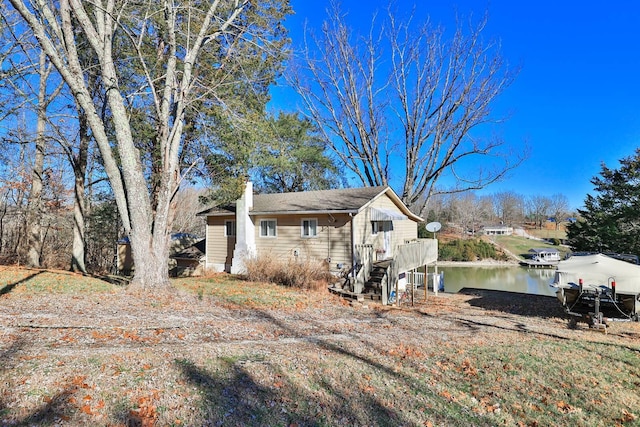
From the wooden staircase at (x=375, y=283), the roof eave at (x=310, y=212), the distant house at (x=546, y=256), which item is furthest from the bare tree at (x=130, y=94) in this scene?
the distant house at (x=546, y=256)

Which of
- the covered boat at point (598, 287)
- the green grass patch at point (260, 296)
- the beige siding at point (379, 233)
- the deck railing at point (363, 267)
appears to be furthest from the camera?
the beige siding at point (379, 233)

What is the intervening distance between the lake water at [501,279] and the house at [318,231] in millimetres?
12113

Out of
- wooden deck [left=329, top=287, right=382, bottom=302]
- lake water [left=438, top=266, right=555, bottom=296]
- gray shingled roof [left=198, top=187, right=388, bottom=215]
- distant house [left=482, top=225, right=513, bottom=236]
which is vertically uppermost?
gray shingled roof [left=198, top=187, right=388, bottom=215]

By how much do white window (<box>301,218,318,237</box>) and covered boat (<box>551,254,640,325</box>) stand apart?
9326mm

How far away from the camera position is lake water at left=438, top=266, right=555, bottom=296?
28.6 metres

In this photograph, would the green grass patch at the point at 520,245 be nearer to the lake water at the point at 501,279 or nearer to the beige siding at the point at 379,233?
the lake water at the point at 501,279

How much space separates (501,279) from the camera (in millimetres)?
34156

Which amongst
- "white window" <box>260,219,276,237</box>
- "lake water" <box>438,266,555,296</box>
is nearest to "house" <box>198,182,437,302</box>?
"white window" <box>260,219,276,237</box>

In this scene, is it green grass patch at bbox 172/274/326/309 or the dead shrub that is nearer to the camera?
green grass patch at bbox 172/274/326/309

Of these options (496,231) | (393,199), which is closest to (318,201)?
(393,199)

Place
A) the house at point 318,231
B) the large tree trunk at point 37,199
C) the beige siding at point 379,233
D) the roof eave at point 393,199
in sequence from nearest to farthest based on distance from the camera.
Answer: the large tree trunk at point 37,199
the house at point 318,231
the roof eave at point 393,199
the beige siding at point 379,233

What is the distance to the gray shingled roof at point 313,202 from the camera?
1579 cm

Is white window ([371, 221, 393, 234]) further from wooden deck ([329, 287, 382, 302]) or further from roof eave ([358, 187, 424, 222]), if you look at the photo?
wooden deck ([329, 287, 382, 302])

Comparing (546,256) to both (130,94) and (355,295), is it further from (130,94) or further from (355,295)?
(130,94)
